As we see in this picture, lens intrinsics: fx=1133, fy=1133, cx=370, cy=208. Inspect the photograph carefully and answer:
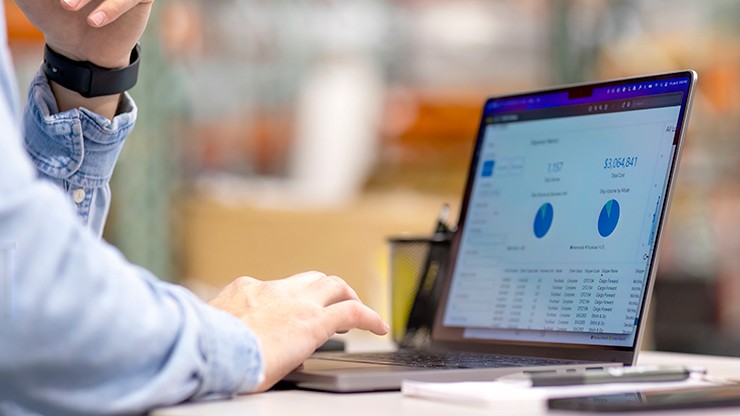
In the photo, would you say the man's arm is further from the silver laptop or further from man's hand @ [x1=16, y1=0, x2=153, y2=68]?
the silver laptop

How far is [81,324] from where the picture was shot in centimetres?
72

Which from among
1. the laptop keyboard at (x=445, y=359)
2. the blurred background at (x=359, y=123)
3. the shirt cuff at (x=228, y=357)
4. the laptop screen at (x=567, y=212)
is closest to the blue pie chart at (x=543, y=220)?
the laptop screen at (x=567, y=212)

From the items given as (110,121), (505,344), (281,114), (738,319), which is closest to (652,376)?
(505,344)

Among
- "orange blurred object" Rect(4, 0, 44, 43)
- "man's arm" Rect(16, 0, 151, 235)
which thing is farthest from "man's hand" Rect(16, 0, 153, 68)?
"orange blurred object" Rect(4, 0, 44, 43)

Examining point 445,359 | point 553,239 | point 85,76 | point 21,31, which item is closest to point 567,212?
point 553,239

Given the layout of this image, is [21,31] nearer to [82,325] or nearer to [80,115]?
[80,115]

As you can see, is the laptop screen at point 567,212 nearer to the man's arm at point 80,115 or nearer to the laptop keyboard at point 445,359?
the laptop keyboard at point 445,359

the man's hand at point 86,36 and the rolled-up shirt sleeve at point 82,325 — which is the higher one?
the man's hand at point 86,36

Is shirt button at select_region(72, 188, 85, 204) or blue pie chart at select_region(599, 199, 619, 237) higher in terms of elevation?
blue pie chart at select_region(599, 199, 619, 237)

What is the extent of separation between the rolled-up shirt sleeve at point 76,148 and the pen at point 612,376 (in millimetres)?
516

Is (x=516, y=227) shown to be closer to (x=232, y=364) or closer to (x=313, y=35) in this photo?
(x=232, y=364)

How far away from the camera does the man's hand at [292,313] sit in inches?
34.2

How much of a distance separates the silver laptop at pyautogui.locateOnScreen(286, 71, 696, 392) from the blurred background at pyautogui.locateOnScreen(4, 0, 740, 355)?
1299 millimetres

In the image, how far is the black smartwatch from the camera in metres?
1.19
